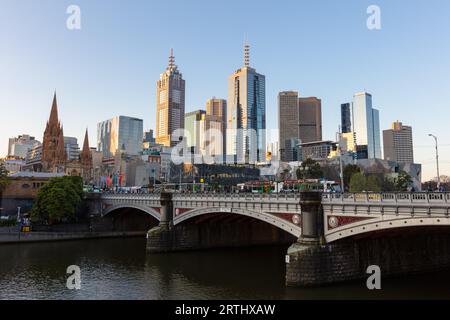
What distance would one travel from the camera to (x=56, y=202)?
72.3m

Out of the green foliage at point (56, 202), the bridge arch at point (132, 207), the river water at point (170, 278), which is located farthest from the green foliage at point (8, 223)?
the bridge arch at point (132, 207)

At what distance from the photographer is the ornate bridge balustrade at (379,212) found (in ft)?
91.9

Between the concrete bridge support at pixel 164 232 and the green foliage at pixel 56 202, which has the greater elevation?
the green foliage at pixel 56 202

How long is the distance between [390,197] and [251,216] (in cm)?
1766

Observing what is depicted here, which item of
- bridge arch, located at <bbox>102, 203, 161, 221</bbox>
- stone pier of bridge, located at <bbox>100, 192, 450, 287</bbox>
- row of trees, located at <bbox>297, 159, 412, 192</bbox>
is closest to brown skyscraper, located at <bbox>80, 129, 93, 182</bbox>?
row of trees, located at <bbox>297, 159, 412, 192</bbox>

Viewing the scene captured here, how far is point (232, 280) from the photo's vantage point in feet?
129

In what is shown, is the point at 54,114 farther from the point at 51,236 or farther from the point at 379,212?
the point at 379,212

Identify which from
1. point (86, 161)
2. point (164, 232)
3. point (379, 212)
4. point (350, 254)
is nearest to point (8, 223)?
point (164, 232)

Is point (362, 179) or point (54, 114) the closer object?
point (362, 179)

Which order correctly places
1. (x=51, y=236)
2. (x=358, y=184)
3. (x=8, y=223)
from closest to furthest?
(x=51, y=236) < (x=8, y=223) < (x=358, y=184)

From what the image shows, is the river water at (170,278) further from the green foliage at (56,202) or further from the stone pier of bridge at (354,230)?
the green foliage at (56,202)

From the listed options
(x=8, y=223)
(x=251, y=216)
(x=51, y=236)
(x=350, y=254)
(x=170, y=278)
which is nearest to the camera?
(x=350, y=254)

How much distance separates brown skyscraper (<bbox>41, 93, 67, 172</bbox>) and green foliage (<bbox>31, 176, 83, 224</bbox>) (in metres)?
97.9

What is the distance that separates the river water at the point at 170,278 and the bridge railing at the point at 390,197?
7.84m
